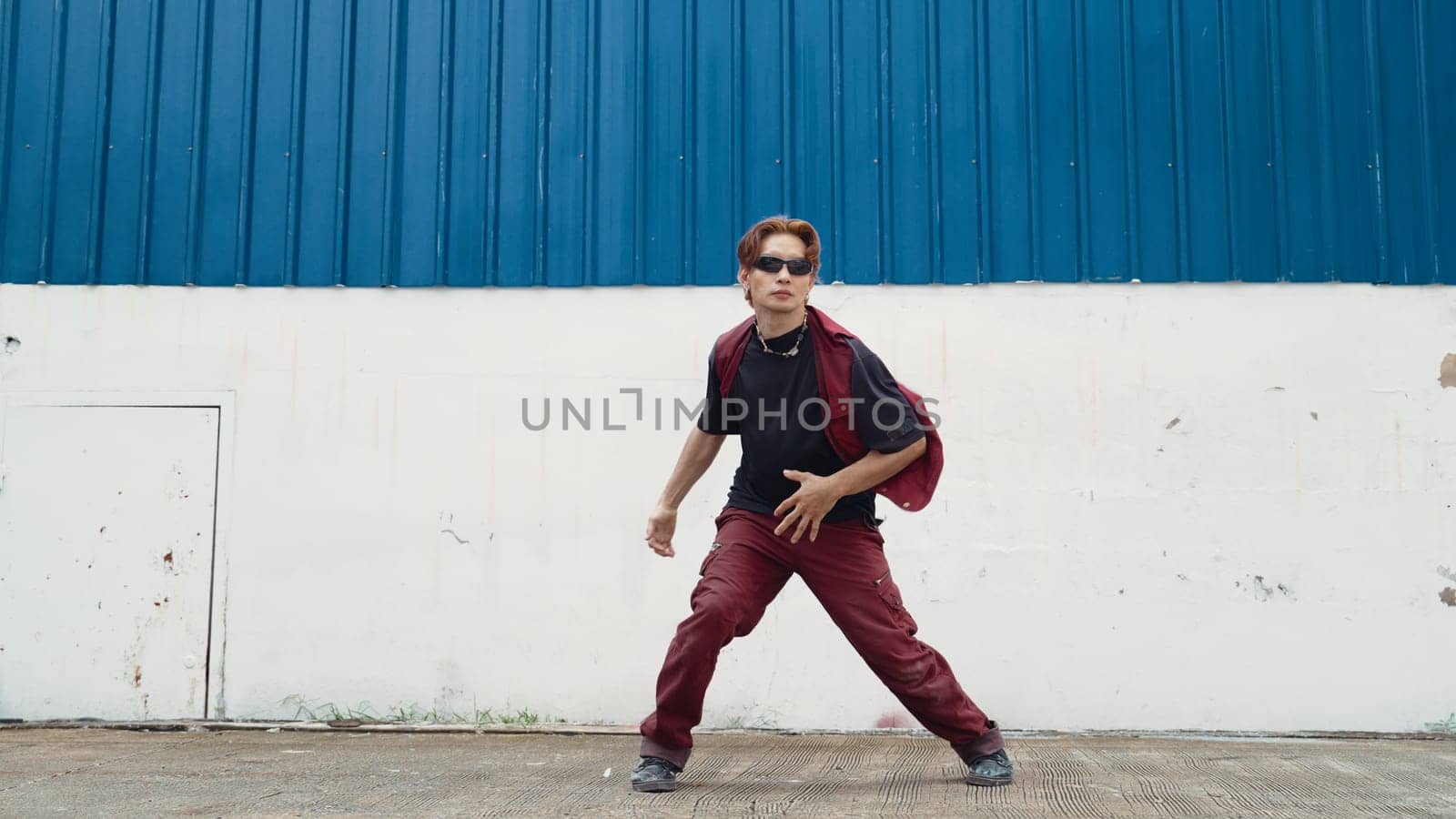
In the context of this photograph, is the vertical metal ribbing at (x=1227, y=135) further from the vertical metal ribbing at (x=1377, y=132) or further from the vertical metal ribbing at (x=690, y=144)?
the vertical metal ribbing at (x=690, y=144)

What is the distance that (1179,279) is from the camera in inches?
229

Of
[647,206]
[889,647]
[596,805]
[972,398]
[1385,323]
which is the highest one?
[647,206]

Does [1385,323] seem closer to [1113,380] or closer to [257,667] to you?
[1113,380]

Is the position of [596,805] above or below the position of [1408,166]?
below

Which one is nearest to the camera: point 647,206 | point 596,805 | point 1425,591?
point 596,805

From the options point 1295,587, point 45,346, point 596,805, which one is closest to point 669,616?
point 596,805

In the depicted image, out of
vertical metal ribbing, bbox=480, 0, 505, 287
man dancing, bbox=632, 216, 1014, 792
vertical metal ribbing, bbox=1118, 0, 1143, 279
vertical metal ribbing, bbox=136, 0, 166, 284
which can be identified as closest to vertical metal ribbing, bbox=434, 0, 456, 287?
vertical metal ribbing, bbox=480, 0, 505, 287

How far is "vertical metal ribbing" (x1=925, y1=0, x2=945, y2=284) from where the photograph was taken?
590cm

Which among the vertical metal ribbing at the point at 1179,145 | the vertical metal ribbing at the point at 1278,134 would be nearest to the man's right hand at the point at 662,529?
the vertical metal ribbing at the point at 1179,145

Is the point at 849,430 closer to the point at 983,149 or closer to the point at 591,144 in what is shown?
the point at 983,149

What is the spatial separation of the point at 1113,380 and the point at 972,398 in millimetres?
689

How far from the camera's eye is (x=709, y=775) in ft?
13.5

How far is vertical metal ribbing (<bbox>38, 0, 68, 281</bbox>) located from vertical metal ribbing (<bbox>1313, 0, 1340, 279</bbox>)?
6.39 m

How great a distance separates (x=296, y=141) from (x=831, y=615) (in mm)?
3980
